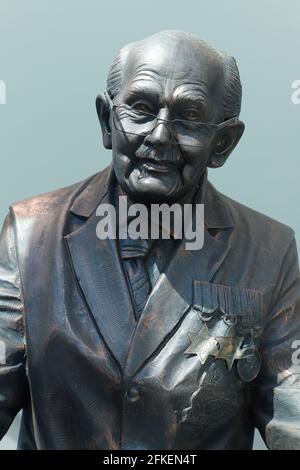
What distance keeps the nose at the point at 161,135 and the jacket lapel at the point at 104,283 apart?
13.0 inches

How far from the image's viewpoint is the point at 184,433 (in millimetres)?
8516

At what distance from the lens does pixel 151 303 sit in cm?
856

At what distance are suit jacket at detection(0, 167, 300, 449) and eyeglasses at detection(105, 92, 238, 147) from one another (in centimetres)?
28

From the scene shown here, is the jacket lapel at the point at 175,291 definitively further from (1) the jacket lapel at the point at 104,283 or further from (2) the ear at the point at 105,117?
(2) the ear at the point at 105,117

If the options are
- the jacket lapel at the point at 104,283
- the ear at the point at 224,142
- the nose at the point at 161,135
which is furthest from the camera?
the ear at the point at 224,142

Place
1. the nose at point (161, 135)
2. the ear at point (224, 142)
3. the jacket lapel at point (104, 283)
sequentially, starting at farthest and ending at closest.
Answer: the ear at point (224, 142) < the jacket lapel at point (104, 283) < the nose at point (161, 135)

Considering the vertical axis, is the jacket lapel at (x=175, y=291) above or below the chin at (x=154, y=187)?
below

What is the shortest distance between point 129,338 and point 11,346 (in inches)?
13.2

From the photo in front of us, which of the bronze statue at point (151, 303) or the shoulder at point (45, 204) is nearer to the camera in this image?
the bronze statue at point (151, 303)

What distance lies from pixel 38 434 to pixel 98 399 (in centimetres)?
22

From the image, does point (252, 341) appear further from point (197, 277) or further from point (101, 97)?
point (101, 97)

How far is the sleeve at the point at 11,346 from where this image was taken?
8594 mm

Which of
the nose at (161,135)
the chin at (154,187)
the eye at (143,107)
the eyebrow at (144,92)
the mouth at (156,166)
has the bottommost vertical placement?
the chin at (154,187)

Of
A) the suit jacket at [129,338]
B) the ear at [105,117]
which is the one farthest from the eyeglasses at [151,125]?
the suit jacket at [129,338]
